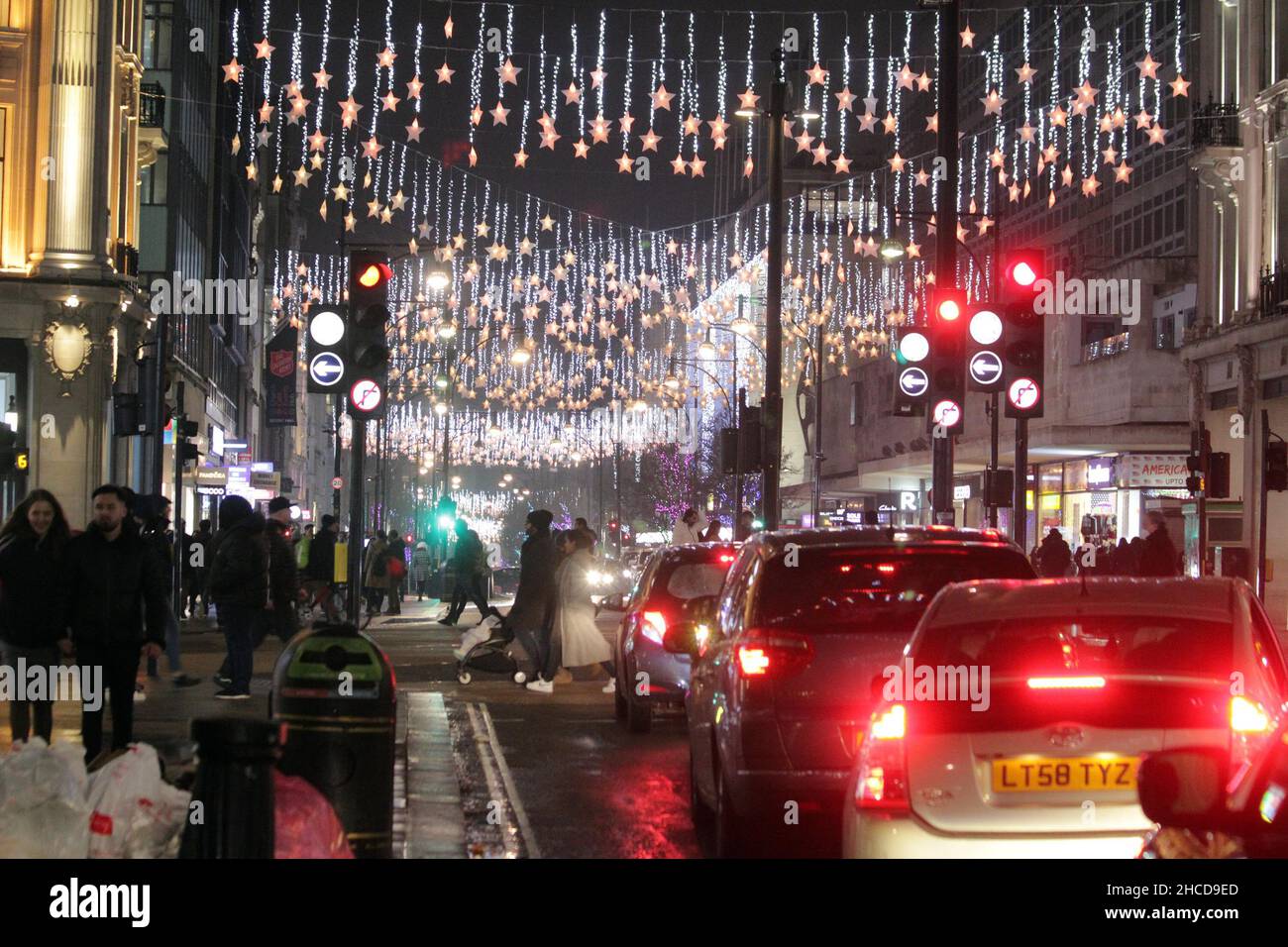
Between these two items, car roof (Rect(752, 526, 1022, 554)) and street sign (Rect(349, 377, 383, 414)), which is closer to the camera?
car roof (Rect(752, 526, 1022, 554))

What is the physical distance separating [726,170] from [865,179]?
17416 millimetres

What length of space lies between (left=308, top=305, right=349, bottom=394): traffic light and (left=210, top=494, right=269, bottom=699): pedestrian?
17.3 feet

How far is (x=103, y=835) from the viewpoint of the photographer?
682cm

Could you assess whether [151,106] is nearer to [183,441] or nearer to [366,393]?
[183,441]

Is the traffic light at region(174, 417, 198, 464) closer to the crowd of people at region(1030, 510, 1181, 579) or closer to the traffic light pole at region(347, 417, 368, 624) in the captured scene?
the crowd of people at region(1030, 510, 1181, 579)

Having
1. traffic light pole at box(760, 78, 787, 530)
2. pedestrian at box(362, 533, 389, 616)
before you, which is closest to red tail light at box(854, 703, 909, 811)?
traffic light pole at box(760, 78, 787, 530)

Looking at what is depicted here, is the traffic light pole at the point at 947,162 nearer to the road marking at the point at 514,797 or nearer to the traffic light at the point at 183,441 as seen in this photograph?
the road marking at the point at 514,797

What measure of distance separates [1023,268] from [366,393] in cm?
782

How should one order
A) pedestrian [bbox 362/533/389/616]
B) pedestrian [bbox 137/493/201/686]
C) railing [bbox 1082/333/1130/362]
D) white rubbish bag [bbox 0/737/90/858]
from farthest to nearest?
1. railing [bbox 1082/333/1130/362]
2. pedestrian [bbox 362/533/389/616]
3. pedestrian [bbox 137/493/201/686]
4. white rubbish bag [bbox 0/737/90/858]

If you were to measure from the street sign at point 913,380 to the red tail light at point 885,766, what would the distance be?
12.9 m

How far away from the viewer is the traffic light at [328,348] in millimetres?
12266

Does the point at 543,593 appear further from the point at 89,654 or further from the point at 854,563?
the point at 854,563

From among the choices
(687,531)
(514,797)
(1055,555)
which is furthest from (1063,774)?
(1055,555)

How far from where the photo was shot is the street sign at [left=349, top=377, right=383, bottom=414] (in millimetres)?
12305
